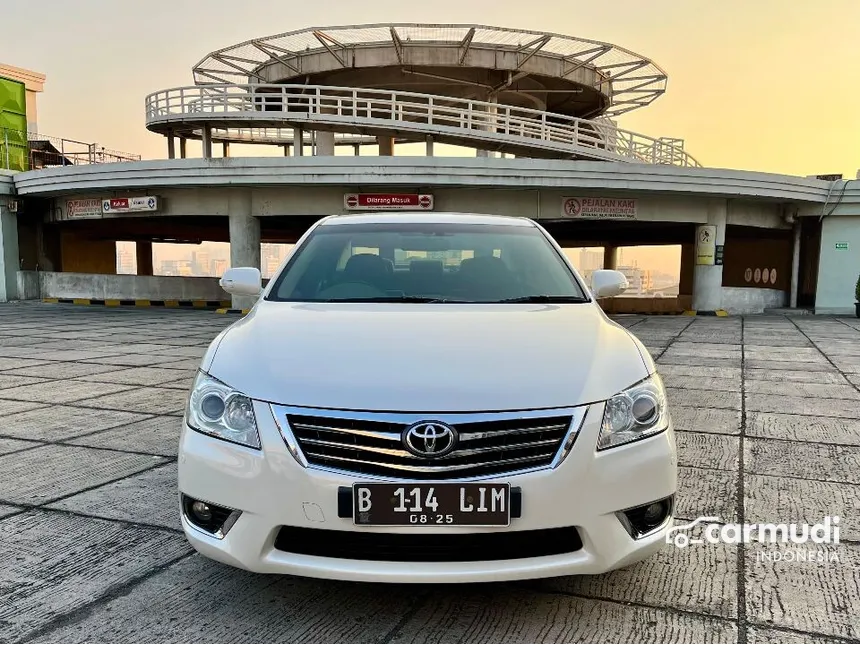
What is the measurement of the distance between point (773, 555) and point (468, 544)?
65.1 inches

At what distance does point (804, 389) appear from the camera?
666cm

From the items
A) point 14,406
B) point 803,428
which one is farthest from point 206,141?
point 803,428

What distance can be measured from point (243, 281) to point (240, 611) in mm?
1956

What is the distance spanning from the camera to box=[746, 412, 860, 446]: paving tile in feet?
15.6

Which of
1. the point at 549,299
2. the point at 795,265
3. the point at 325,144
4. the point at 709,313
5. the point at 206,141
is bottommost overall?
the point at 709,313

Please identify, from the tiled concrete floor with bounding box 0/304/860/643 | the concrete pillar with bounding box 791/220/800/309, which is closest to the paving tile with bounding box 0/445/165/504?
the tiled concrete floor with bounding box 0/304/860/643

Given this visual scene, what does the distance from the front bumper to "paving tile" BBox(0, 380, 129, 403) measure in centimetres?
453

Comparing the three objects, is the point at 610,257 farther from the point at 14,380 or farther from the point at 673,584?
the point at 673,584

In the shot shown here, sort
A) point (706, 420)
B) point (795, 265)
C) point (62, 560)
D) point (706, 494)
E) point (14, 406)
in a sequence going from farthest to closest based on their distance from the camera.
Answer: point (795, 265) → point (14, 406) → point (706, 420) → point (706, 494) → point (62, 560)

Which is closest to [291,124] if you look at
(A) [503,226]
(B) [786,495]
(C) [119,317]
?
(C) [119,317]

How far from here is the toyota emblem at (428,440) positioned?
208 centimetres

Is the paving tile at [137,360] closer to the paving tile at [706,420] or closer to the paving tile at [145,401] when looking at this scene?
the paving tile at [145,401]

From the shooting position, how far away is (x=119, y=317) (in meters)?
15.6

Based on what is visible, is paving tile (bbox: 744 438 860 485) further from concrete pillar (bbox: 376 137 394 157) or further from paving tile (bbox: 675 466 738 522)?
concrete pillar (bbox: 376 137 394 157)
